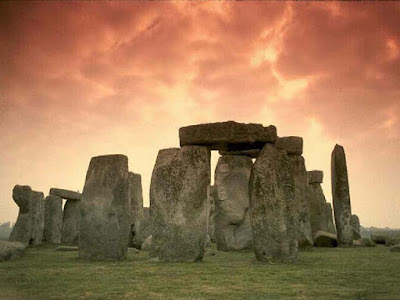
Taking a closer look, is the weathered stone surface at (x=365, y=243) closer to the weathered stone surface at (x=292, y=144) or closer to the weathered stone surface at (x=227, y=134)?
the weathered stone surface at (x=292, y=144)

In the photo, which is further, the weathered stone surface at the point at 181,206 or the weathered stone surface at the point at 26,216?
the weathered stone surface at the point at 26,216

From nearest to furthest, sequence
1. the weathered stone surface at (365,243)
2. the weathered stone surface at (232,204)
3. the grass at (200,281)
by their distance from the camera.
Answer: the grass at (200,281) → the weathered stone surface at (232,204) → the weathered stone surface at (365,243)

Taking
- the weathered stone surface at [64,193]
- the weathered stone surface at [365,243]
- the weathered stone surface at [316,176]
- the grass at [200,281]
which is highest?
the weathered stone surface at [316,176]

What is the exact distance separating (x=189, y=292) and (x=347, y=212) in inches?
445

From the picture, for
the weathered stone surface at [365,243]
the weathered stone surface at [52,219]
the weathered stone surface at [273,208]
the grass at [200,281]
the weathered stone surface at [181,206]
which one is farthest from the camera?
the weathered stone surface at [52,219]

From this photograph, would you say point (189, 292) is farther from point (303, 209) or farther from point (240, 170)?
point (303, 209)

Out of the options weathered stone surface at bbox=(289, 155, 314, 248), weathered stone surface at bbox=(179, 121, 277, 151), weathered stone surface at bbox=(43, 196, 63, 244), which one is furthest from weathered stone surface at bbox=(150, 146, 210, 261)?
weathered stone surface at bbox=(43, 196, 63, 244)

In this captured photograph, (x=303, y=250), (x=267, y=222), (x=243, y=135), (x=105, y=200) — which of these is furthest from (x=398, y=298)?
(x=303, y=250)

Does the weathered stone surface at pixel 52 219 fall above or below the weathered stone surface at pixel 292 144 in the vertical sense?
below

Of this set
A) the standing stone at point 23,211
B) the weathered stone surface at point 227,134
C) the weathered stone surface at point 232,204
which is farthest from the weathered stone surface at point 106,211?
the standing stone at point 23,211

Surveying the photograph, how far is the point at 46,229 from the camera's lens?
66.5ft

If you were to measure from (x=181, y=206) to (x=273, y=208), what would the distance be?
183 centimetres

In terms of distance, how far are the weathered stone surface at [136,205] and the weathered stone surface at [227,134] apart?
613 cm

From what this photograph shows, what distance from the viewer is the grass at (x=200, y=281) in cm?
524
